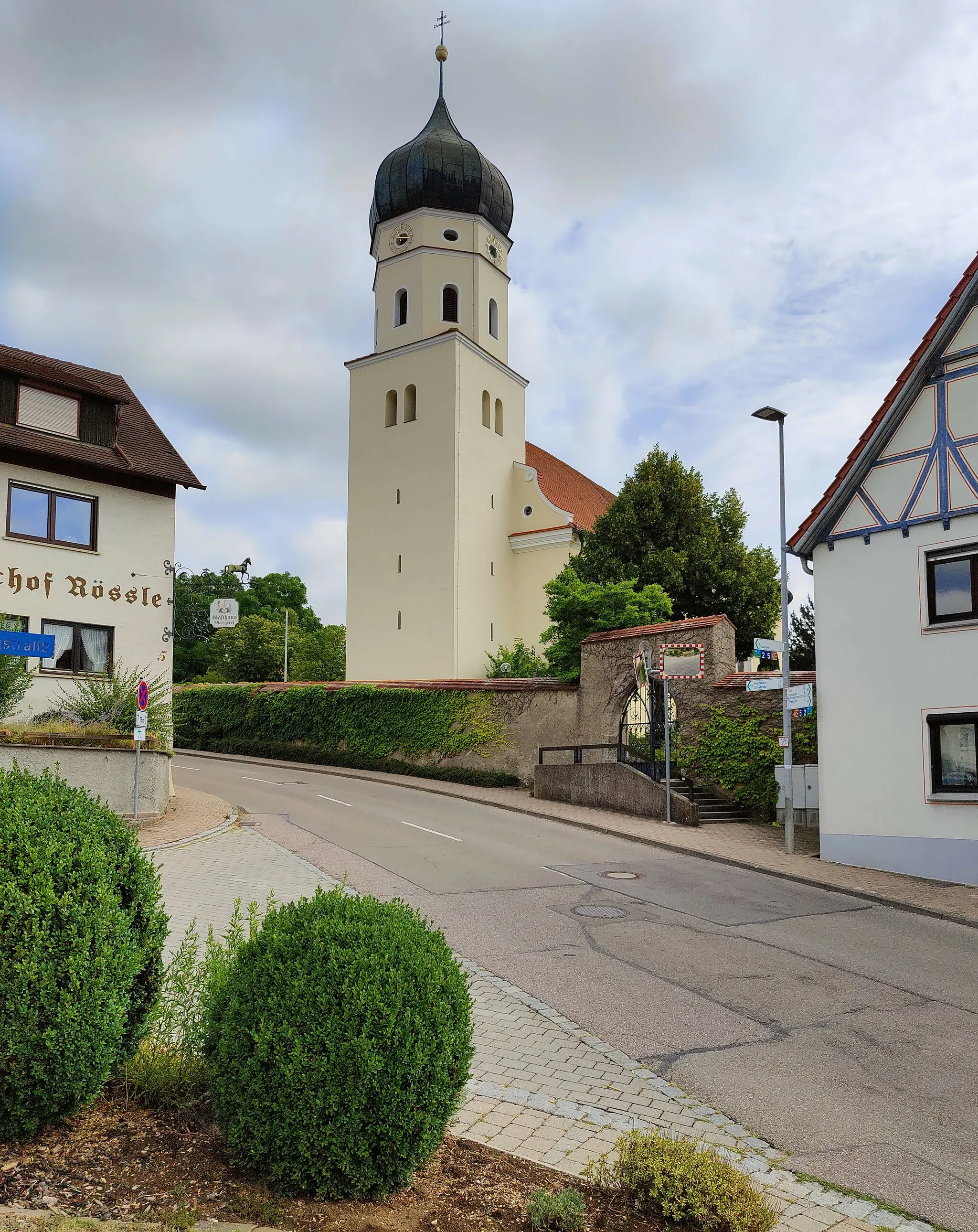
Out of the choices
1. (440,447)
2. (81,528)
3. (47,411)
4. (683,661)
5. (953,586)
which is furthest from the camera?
(440,447)

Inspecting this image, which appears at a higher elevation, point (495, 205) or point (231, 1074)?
point (495, 205)

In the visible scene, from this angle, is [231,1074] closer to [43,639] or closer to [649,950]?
[649,950]

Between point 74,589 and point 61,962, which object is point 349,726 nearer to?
point 74,589

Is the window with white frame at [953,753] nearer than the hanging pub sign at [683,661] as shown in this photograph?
Yes

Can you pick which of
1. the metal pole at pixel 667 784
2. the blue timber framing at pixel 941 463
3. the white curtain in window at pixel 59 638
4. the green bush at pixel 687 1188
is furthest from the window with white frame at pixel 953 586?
the white curtain in window at pixel 59 638

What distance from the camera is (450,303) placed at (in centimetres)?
4241

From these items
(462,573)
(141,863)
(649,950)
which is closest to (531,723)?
(462,573)

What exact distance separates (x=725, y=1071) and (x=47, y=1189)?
4344mm

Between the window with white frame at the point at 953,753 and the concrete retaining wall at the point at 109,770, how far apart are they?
553 inches

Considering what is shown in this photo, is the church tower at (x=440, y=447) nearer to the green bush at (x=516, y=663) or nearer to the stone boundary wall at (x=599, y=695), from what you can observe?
the green bush at (x=516, y=663)

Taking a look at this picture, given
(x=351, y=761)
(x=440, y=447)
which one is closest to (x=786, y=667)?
(x=351, y=761)

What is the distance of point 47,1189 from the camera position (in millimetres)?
3822

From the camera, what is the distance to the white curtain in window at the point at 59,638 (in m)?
21.4

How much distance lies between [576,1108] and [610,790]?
17.3m
